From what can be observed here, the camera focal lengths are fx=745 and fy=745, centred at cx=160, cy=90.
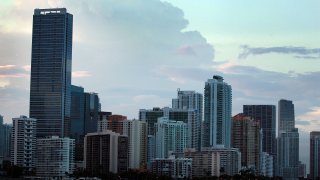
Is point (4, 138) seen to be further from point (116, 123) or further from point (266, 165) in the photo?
point (266, 165)

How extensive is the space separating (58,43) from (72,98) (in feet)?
43.3

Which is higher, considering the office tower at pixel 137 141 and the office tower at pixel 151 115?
the office tower at pixel 151 115

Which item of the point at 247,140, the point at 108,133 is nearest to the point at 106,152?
the point at 108,133

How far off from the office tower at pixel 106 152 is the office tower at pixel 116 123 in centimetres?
1379

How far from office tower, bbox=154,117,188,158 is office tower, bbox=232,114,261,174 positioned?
43.6 ft

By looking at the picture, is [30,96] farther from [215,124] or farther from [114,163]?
[215,124]

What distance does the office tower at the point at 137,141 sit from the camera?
12007 centimetres

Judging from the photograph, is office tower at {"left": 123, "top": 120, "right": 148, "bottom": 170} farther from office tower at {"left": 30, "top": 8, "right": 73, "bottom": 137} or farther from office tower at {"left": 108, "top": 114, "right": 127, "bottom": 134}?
office tower at {"left": 30, "top": 8, "right": 73, "bottom": 137}

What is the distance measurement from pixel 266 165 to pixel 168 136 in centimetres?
2544

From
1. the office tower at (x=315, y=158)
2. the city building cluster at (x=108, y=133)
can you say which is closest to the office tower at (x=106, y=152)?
the city building cluster at (x=108, y=133)

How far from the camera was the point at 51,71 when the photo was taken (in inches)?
5015

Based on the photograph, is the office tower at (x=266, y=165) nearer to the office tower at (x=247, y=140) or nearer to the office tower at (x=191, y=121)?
the office tower at (x=247, y=140)

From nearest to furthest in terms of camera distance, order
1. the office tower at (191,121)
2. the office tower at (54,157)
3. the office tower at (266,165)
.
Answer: the office tower at (54,157)
the office tower at (191,121)
the office tower at (266,165)

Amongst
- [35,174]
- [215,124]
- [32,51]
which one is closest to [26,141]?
[35,174]
